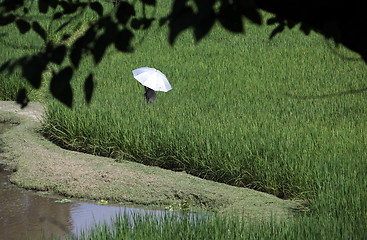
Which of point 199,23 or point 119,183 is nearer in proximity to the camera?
point 199,23

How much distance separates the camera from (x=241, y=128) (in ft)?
23.6

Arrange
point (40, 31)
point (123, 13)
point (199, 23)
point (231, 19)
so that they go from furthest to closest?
point (40, 31)
point (123, 13)
point (231, 19)
point (199, 23)

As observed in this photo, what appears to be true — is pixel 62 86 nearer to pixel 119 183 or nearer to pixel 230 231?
pixel 230 231

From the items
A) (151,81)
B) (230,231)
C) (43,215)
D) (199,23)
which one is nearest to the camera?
(199,23)

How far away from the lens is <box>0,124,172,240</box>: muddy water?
547 centimetres

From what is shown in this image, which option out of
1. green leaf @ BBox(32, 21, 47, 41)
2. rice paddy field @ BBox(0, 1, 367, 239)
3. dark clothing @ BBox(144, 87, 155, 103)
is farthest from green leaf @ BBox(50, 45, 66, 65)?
dark clothing @ BBox(144, 87, 155, 103)

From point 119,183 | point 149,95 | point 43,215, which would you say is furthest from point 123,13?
point 149,95

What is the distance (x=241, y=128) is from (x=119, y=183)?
153 cm

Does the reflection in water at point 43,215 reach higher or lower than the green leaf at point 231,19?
lower

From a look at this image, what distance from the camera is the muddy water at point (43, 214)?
215 inches

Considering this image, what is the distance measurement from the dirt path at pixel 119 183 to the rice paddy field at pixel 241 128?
322 millimetres

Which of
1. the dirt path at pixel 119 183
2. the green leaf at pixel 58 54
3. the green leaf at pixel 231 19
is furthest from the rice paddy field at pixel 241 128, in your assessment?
the green leaf at pixel 231 19

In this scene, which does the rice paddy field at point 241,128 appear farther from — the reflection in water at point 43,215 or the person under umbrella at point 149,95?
the reflection in water at point 43,215

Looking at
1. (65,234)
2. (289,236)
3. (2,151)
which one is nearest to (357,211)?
(289,236)
